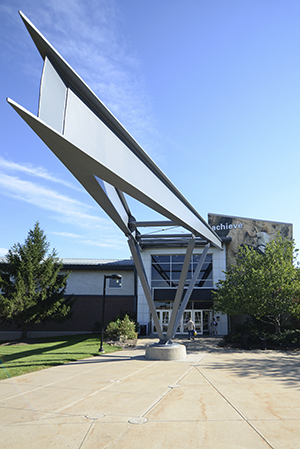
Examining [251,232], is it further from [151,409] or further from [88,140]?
[88,140]

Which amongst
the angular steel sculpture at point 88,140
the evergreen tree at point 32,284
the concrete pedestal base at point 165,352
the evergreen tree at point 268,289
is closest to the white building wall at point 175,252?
the evergreen tree at point 32,284

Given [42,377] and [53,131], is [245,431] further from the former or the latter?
[42,377]

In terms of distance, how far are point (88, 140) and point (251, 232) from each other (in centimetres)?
2683

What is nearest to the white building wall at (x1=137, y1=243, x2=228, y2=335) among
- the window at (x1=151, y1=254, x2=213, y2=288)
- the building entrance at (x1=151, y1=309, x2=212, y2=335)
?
the window at (x1=151, y1=254, x2=213, y2=288)

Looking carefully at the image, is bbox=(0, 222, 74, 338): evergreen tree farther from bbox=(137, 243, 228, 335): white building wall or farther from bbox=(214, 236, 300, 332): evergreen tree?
bbox=(214, 236, 300, 332): evergreen tree

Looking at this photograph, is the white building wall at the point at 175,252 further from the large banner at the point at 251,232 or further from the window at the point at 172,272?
the large banner at the point at 251,232

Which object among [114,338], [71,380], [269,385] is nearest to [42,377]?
[71,380]

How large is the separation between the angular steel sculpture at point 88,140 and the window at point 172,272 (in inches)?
755

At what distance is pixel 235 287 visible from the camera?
20094 millimetres

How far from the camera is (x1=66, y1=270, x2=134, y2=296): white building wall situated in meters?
30.9

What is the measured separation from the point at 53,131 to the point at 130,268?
26.9 metres

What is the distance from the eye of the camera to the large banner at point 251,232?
30141 millimetres

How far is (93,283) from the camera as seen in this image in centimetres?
3112

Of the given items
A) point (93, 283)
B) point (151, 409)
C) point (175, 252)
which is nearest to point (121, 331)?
point (175, 252)
